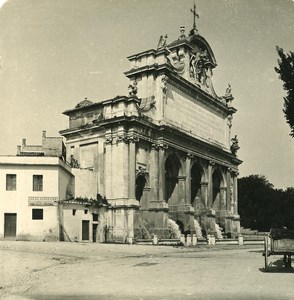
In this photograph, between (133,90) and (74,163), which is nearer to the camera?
(133,90)

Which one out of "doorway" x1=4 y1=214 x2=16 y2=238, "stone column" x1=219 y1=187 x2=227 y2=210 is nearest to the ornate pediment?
"stone column" x1=219 y1=187 x2=227 y2=210

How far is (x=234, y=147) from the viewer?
200ft

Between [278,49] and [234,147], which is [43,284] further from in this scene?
[234,147]

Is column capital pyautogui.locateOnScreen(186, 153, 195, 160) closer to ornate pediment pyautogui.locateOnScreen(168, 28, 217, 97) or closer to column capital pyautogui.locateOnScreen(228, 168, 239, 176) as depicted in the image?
ornate pediment pyautogui.locateOnScreen(168, 28, 217, 97)

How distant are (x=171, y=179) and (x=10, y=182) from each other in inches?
703

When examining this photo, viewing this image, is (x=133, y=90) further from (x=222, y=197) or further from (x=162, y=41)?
(x=222, y=197)

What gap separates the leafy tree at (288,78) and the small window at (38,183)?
20393 millimetres

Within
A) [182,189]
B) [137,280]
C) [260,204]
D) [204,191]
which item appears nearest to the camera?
[137,280]

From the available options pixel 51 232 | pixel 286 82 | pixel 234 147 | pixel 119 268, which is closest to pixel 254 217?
pixel 234 147

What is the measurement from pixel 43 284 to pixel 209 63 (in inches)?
1730

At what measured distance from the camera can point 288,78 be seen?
21.7 m

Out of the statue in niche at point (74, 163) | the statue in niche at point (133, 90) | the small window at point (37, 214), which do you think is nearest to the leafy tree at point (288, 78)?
the small window at point (37, 214)

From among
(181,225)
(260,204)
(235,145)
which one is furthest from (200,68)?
(260,204)

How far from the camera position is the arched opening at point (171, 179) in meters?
47.3
